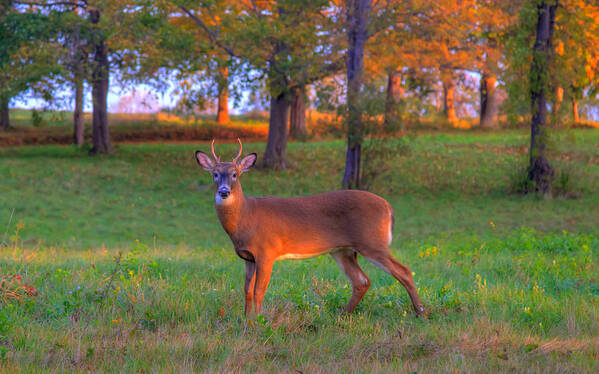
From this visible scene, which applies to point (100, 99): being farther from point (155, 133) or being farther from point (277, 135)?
point (277, 135)

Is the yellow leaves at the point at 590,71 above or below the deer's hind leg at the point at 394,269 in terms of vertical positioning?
above

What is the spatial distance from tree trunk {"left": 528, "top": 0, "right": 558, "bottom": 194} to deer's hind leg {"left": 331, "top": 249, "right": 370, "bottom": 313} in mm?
16664

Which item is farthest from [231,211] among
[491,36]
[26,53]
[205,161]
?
[26,53]

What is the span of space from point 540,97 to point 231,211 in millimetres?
18446

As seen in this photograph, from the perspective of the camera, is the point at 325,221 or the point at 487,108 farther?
the point at 487,108

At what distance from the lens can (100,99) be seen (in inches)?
1165

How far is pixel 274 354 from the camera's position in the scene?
5.56 meters

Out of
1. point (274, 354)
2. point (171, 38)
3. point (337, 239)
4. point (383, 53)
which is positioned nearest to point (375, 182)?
point (383, 53)

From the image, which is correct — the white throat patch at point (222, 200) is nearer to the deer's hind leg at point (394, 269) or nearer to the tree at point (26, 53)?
the deer's hind leg at point (394, 269)

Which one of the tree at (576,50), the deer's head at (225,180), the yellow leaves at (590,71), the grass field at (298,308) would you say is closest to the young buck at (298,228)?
the deer's head at (225,180)

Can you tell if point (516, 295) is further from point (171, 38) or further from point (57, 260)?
point (171, 38)

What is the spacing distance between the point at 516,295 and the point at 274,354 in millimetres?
3394

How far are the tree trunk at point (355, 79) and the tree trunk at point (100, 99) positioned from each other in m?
11.3

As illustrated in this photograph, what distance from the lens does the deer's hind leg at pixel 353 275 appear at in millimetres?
7047
